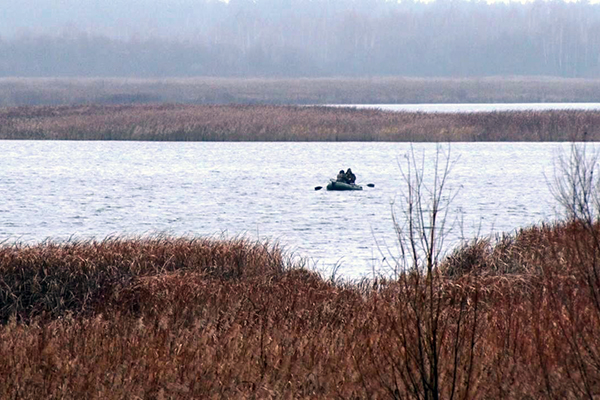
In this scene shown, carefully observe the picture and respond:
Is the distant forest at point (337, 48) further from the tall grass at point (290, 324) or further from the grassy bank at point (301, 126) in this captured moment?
the tall grass at point (290, 324)

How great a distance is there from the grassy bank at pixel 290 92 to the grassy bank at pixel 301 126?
3735 cm

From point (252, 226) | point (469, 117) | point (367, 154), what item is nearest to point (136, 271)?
point (252, 226)

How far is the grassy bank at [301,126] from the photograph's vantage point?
52.2 meters

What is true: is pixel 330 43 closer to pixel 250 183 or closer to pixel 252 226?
pixel 250 183

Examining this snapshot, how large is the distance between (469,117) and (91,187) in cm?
2518

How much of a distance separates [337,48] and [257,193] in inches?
5796

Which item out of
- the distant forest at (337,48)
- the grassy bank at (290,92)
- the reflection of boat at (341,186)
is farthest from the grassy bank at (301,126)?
the distant forest at (337,48)

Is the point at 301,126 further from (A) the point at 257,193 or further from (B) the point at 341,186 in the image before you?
(B) the point at 341,186

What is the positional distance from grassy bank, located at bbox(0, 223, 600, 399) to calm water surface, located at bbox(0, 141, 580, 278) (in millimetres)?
1676

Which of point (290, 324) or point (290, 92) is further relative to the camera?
point (290, 92)

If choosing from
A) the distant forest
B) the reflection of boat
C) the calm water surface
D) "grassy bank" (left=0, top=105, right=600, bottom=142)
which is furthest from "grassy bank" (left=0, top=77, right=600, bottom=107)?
the reflection of boat

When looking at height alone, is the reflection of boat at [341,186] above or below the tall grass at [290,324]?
below

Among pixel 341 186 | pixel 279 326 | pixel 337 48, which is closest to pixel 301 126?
pixel 341 186

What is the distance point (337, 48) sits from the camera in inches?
7062
